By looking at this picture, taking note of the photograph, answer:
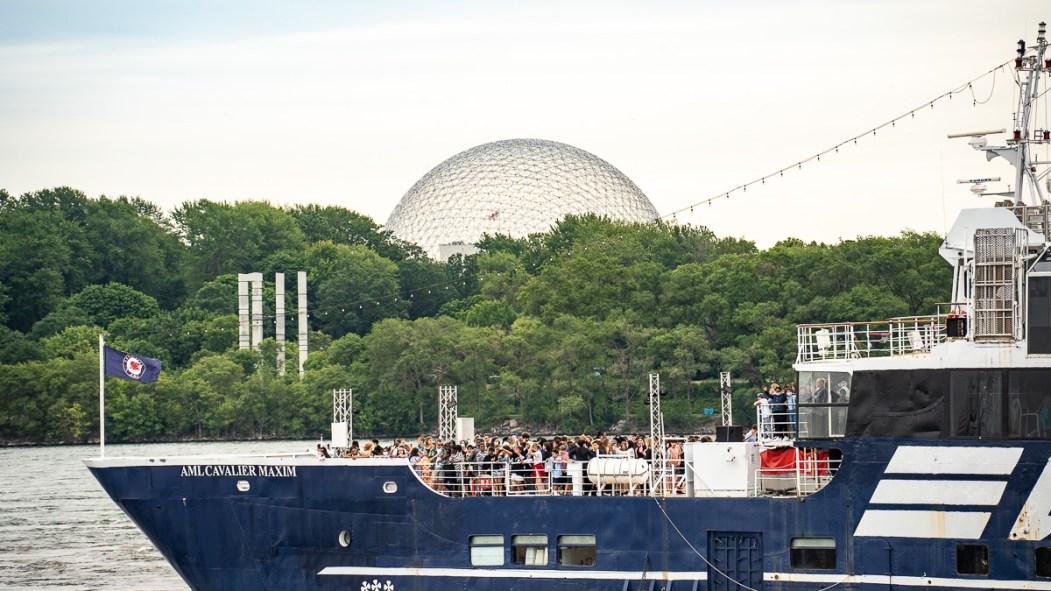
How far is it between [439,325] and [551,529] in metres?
85.5

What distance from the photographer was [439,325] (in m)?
115

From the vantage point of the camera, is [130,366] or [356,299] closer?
[130,366]

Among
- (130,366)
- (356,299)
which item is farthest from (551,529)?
(356,299)

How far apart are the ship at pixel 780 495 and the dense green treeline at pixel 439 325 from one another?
209ft

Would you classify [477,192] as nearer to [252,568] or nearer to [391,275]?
[391,275]

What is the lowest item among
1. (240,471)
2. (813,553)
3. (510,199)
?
(813,553)

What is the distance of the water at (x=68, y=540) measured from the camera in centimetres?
4434

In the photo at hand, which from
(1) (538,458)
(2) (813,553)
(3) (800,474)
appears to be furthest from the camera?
(1) (538,458)

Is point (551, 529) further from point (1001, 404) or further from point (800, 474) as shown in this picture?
point (1001, 404)

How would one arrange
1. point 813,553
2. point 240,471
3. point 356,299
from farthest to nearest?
point 356,299
point 240,471
point 813,553

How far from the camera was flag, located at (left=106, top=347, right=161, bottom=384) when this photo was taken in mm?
35062

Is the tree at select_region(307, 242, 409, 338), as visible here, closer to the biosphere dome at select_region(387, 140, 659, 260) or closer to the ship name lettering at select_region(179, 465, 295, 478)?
the biosphere dome at select_region(387, 140, 659, 260)

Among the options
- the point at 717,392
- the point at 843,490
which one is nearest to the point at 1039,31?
the point at 843,490

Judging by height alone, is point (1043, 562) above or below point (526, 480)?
below
